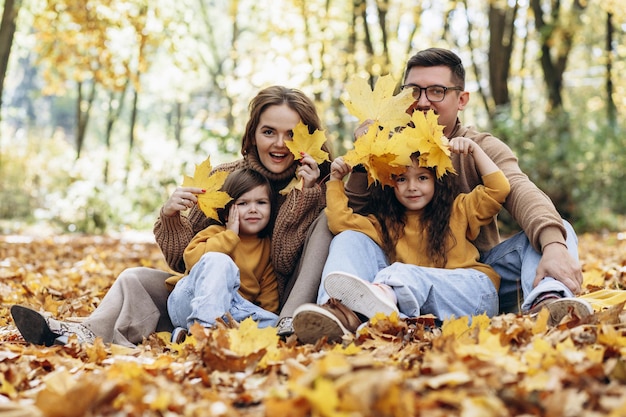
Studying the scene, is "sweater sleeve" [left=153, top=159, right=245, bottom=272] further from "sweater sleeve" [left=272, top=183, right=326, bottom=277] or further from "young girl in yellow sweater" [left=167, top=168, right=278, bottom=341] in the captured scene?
"sweater sleeve" [left=272, top=183, right=326, bottom=277]

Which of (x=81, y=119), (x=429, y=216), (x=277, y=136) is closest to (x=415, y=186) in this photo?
(x=429, y=216)

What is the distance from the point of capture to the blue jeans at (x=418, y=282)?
9.20 ft

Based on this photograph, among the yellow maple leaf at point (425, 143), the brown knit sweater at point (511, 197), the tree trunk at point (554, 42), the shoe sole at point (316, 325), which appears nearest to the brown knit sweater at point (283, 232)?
the brown knit sweater at point (511, 197)

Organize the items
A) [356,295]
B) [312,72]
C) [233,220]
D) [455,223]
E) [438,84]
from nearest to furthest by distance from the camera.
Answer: [356,295]
[455,223]
[233,220]
[438,84]
[312,72]

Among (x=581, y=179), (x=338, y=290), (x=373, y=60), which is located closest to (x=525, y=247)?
(x=338, y=290)

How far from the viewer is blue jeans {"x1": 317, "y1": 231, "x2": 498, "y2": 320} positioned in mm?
2805

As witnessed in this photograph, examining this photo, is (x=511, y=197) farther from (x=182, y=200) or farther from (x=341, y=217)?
(x=182, y=200)

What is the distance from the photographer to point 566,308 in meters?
2.52

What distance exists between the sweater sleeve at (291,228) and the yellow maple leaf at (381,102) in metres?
0.51

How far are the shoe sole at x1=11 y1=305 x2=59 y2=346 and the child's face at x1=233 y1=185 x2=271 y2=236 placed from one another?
1045mm

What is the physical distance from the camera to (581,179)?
10.3 meters

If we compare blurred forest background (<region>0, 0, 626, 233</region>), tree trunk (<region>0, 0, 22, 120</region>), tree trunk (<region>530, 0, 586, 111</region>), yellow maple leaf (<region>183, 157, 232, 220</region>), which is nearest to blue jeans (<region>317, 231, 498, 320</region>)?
yellow maple leaf (<region>183, 157, 232, 220</region>)

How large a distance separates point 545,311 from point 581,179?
28.2 ft

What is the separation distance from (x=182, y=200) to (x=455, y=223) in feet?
4.28
